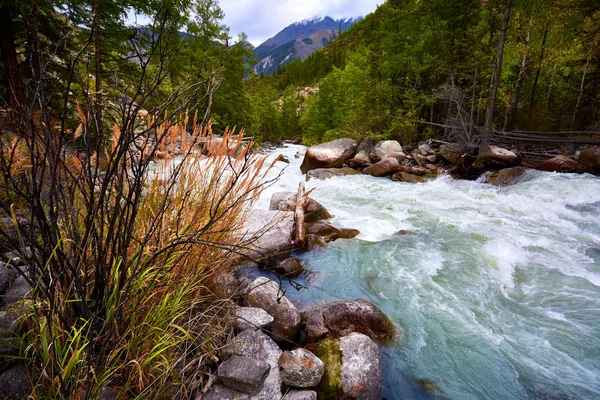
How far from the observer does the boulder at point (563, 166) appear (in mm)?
8562

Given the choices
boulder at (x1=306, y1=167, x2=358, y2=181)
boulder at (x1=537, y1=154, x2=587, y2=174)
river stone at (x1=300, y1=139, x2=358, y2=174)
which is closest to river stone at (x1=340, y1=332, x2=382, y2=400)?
boulder at (x1=306, y1=167, x2=358, y2=181)

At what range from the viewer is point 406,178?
32.6 ft

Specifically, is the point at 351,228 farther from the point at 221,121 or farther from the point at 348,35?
the point at 348,35

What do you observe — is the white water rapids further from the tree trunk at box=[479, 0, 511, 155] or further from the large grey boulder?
the tree trunk at box=[479, 0, 511, 155]

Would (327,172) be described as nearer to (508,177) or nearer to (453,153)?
(453,153)

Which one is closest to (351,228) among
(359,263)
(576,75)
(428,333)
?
(359,263)

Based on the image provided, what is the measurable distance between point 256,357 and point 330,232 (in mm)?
3540

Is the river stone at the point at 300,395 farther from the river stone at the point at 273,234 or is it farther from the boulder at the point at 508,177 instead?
the boulder at the point at 508,177

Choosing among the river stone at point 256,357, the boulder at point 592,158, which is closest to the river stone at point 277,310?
the river stone at point 256,357

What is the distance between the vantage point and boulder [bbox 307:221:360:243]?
5.34 metres

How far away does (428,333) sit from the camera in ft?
10.1

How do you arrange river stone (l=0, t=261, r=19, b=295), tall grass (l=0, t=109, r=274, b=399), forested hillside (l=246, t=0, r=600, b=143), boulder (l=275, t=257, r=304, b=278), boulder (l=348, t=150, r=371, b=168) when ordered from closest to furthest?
tall grass (l=0, t=109, r=274, b=399), river stone (l=0, t=261, r=19, b=295), boulder (l=275, t=257, r=304, b=278), forested hillside (l=246, t=0, r=600, b=143), boulder (l=348, t=150, r=371, b=168)

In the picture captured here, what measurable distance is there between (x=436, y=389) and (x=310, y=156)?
10539 millimetres

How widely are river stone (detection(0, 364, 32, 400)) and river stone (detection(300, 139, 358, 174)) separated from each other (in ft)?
36.4
